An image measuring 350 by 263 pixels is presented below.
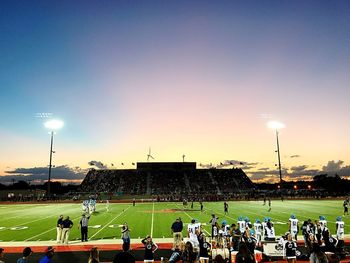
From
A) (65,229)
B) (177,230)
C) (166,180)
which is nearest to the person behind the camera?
(177,230)

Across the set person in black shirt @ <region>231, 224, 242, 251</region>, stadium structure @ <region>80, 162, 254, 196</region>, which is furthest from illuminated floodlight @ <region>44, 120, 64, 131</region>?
person in black shirt @ <region>231, 224, 242, 251</region>

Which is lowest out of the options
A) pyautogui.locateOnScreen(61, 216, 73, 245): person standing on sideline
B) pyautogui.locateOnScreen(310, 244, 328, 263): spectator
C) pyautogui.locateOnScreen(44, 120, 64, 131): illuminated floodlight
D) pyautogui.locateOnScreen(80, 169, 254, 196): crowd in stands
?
pyautogui.locateOnScreen(61, 216, 73, 245): person standing on sideline

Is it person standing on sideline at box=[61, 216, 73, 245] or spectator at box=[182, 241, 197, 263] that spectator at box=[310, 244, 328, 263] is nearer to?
spectator at box=[182, 241, 197, 263]

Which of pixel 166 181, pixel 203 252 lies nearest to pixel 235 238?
pixel 203 252

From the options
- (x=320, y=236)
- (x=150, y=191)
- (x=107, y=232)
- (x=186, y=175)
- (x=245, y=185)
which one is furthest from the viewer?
(x=186, y=175)

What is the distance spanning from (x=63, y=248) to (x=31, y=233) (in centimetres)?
716

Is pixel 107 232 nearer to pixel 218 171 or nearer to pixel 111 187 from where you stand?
pixel 111 187

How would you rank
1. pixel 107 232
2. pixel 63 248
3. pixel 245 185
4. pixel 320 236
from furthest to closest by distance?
pixel 245 185 → pixel 107 232 → pixel 63 248 → pixel 320 236

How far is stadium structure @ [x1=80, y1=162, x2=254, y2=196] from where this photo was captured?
88000 mm

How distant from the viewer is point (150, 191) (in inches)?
3403

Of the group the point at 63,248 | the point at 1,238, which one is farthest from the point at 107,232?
the point at 1,238

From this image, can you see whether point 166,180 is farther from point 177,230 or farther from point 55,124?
point 177,230

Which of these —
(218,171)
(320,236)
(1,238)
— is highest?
(218,171)

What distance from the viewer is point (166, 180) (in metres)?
95.0
